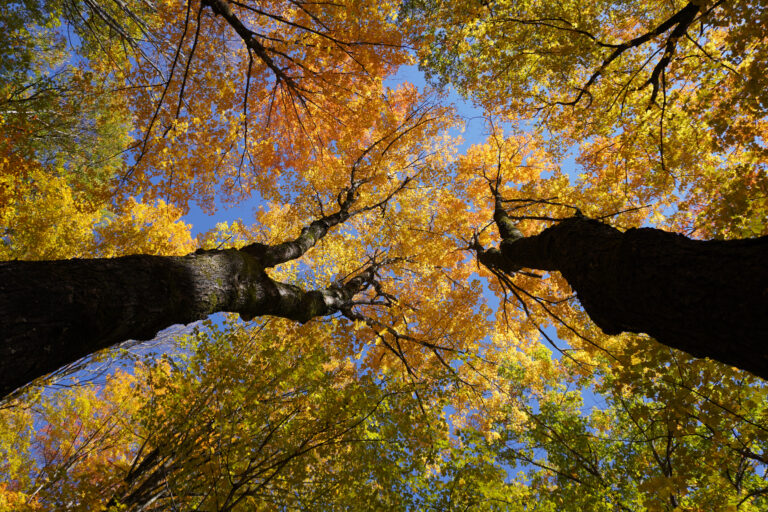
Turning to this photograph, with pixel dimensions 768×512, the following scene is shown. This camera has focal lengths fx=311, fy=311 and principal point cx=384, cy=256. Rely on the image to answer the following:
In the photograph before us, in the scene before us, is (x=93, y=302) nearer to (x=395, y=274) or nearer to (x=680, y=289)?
(x=680, y=289)

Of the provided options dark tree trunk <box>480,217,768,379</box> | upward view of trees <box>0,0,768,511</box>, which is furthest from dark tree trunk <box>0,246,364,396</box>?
dark tree trunk <box>480,217,768,379</box>

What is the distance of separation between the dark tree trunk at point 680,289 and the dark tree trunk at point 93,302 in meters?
3.09

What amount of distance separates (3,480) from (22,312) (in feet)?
47.4

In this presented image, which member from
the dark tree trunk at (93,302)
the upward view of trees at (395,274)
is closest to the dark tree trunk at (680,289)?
the upward view of trees at (395,274)

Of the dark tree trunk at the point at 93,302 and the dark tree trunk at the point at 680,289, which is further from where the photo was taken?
the dark tree trunk at the point at 93,302

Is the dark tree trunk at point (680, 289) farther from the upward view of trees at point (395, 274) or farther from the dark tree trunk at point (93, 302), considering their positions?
the dark tree trunk at point (93, 302)

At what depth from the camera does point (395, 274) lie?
1145 cm

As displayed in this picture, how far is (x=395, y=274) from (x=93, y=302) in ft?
32.4

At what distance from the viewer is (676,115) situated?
237 inches

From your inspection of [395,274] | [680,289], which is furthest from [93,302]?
[395,274]

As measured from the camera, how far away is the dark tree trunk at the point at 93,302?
1.49m

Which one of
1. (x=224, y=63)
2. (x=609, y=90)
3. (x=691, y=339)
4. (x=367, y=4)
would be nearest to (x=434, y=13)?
(x=367, y=4)

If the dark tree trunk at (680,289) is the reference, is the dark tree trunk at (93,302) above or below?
below

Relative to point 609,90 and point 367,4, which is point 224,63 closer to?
point 367,4
